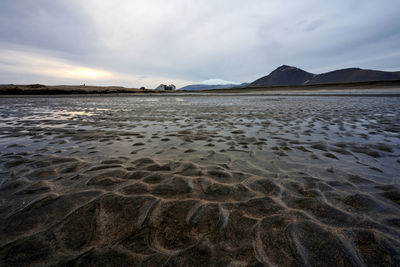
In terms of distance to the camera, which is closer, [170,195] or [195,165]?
[170,195]

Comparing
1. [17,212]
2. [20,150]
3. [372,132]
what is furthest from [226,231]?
[372,132]

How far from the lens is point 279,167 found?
346 centimetres

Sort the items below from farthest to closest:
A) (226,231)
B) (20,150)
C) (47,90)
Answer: (47,90)
(20,150)
(226,231)

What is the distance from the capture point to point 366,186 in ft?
8.92

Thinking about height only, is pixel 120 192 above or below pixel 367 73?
below

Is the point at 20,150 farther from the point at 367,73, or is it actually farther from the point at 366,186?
the point at 367,73

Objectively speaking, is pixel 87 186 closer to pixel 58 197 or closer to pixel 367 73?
pixel 58 197

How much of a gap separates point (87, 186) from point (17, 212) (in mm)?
785

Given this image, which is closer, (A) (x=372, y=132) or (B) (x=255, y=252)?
(B) (x=255, y=252)

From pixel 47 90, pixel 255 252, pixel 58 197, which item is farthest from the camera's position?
pixel 47 90

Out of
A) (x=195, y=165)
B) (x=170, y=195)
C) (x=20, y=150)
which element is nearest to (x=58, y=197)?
(x=170, y=195)

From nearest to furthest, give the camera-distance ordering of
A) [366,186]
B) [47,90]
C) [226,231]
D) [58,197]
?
[226,231]
[58,197]
[366,186]
[47,90]

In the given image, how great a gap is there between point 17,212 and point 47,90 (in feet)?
216

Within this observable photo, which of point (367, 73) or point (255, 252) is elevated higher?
point (367, 73)
